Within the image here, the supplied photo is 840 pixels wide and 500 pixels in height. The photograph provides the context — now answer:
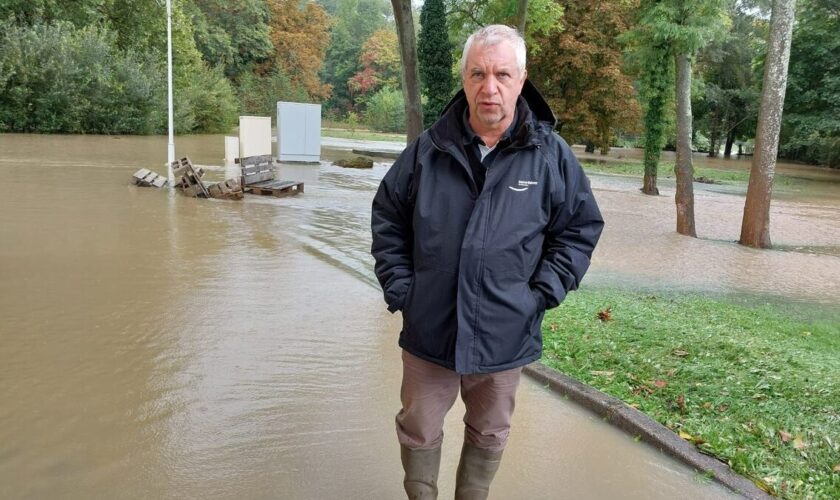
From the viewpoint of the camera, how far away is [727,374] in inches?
189

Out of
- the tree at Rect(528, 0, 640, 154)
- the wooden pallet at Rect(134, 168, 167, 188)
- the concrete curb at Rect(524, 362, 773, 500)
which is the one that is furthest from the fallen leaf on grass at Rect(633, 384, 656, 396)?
the tree at Rect(528, 0, 640, 154)

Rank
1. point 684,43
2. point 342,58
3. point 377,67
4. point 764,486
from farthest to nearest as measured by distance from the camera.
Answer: point 342,58 → point 377,67 → point 684,43 → point 764,486

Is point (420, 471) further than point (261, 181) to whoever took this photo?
No

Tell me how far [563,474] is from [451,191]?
6.19ft

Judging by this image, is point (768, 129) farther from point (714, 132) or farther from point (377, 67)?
point (377, 67)

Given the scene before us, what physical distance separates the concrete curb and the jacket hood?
218cm

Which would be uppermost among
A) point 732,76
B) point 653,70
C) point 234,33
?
point 234,33

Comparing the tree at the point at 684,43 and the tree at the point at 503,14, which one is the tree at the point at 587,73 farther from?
the tree at the point at 684,43

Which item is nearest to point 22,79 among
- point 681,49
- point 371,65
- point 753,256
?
point 681,49

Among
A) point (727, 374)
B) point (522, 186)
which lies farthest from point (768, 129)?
point (522, 186)

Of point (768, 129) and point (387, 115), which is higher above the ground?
point (387, 115)

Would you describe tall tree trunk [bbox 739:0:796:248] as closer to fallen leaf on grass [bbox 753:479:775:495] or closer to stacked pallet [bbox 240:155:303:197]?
stacked pallet [bbox 240:155:303:197]

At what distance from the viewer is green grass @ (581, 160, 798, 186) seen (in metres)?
30.6

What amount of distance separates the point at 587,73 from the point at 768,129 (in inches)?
878
